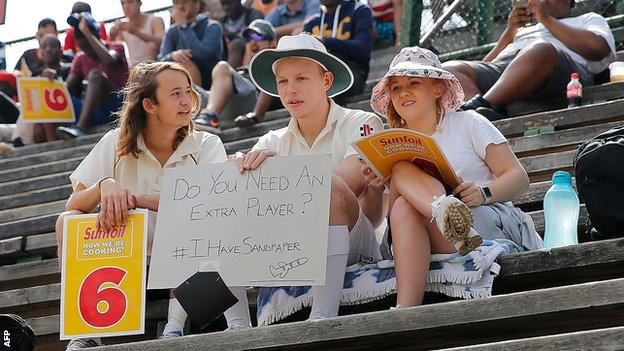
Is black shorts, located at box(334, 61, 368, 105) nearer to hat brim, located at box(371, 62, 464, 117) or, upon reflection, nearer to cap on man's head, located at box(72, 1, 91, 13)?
hat brim, located at box(371, 62, 464, 117)

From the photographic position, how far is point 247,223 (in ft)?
15.0

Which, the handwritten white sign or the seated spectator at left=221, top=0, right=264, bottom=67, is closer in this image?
the handwritten white sign

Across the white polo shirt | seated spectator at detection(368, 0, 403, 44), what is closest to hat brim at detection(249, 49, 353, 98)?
the white polo shirt

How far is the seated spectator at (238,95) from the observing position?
24.8ft

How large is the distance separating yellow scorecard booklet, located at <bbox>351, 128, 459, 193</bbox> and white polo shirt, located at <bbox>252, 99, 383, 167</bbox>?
451mm

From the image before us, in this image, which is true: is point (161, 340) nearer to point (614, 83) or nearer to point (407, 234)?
point (407, 234)

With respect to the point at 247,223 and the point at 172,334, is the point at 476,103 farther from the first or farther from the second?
the point at 172,334

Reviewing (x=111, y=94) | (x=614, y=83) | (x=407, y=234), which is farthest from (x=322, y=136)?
(x=111, y=94)

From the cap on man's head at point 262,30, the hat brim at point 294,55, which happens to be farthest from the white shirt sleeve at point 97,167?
the cap on man's head at point 262,30

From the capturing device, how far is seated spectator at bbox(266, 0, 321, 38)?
9211mm

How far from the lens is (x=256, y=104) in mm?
7723

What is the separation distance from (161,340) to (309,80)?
1201 mm

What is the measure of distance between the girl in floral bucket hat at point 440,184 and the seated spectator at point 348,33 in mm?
2498

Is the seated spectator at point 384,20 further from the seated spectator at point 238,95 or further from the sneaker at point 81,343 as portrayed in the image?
the sneaker at point 81,343
